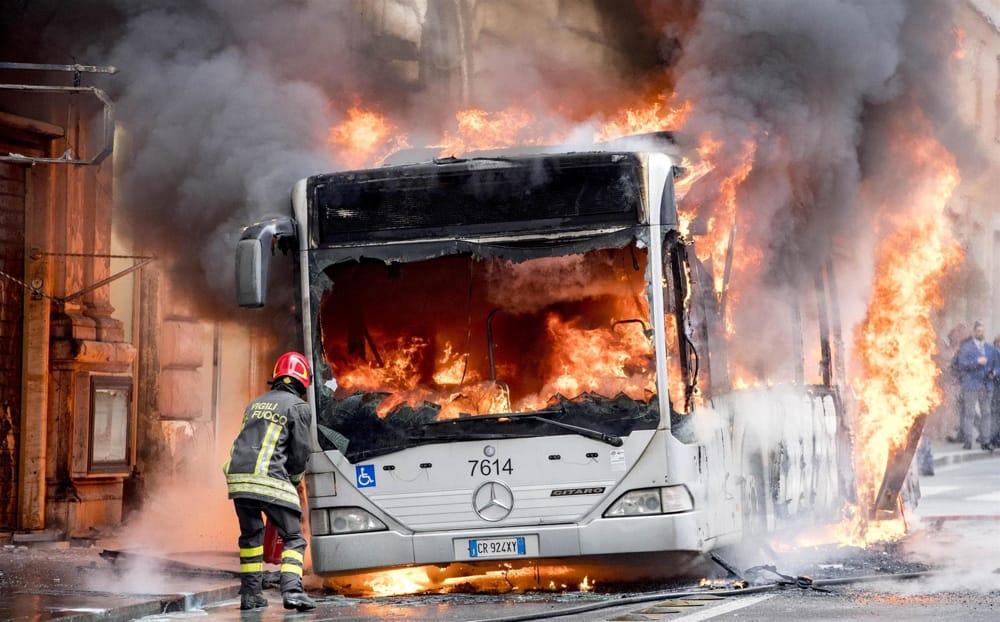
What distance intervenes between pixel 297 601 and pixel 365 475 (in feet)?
2.58

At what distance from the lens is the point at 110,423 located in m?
15.3

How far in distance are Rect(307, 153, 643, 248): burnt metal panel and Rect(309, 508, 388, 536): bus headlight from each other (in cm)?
153

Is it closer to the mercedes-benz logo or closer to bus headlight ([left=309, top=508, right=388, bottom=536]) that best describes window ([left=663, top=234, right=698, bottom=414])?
the mercedes-benz logo

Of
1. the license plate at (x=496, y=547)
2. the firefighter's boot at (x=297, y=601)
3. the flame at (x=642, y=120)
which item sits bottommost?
the firefighter's boot at (x=297, y=601)

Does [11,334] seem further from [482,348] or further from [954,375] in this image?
[954,375]

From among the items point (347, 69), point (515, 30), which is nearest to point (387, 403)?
point (347, 69)

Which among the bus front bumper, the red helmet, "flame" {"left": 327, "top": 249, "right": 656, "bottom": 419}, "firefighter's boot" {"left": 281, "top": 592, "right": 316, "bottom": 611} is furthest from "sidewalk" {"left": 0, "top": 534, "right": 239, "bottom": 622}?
"flame" {"left": 327, "top": 249, "right": 656, "bottom": 419}

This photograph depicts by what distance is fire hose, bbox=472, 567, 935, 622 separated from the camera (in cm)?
845

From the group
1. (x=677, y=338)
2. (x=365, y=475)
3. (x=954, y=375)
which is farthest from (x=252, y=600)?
(x=954, y=375)

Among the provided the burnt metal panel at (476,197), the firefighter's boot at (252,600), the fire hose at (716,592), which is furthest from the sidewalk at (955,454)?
the firefighter's boot at (252,600)

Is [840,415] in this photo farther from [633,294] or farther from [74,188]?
[74,188]

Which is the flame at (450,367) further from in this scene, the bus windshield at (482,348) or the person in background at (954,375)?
the person in background at (954,375)

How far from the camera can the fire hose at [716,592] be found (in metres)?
8.45

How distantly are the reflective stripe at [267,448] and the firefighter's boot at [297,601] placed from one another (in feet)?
2.27
